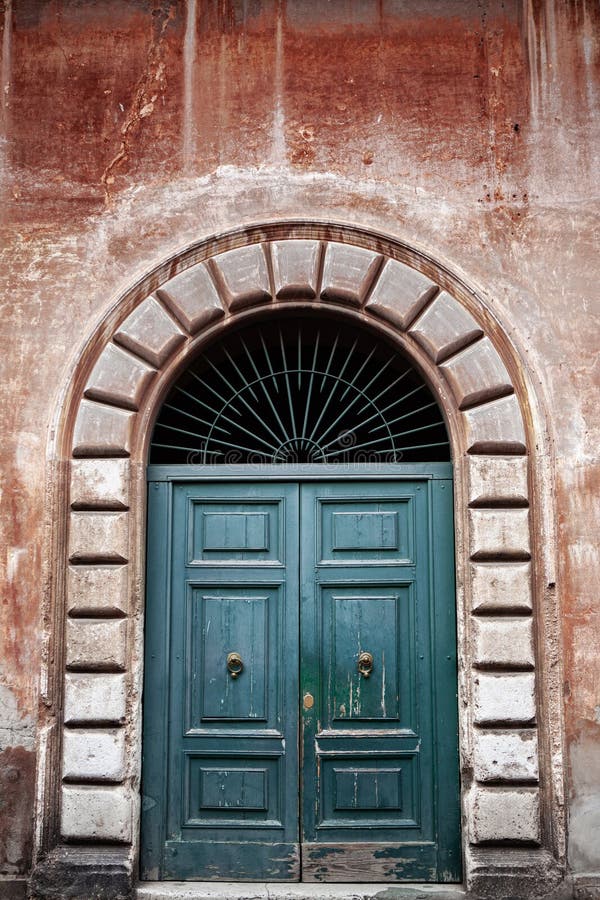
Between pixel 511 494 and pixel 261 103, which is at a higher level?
pixel 261 103

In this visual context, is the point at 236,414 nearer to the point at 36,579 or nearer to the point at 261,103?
the point at 36,579

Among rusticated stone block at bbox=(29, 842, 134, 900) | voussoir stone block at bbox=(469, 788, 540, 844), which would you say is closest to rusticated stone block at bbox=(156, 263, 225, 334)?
rusticated stone block at bbox=(29, 842, 134, 900)

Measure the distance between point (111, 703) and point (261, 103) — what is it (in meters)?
3.57

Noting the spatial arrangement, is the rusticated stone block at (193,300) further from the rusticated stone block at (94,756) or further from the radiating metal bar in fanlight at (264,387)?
the rusticated stone block at (94,756)

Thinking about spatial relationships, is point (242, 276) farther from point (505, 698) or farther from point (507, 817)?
point (507, 817)

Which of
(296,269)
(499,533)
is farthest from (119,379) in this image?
(499,533)

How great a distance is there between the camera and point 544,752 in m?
5.02

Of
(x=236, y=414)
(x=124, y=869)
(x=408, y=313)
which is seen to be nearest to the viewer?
(x=124, y=869)

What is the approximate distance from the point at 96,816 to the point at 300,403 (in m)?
2.58

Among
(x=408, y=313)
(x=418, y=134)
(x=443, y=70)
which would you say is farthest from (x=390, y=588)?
(x=443, y=70)

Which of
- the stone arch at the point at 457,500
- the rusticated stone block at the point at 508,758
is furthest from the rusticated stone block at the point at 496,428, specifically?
the rusticated stone block at the point at 508,758

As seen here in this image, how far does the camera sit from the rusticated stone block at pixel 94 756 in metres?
5.05

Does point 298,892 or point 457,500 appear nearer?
point 298,892

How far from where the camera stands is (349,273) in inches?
213
